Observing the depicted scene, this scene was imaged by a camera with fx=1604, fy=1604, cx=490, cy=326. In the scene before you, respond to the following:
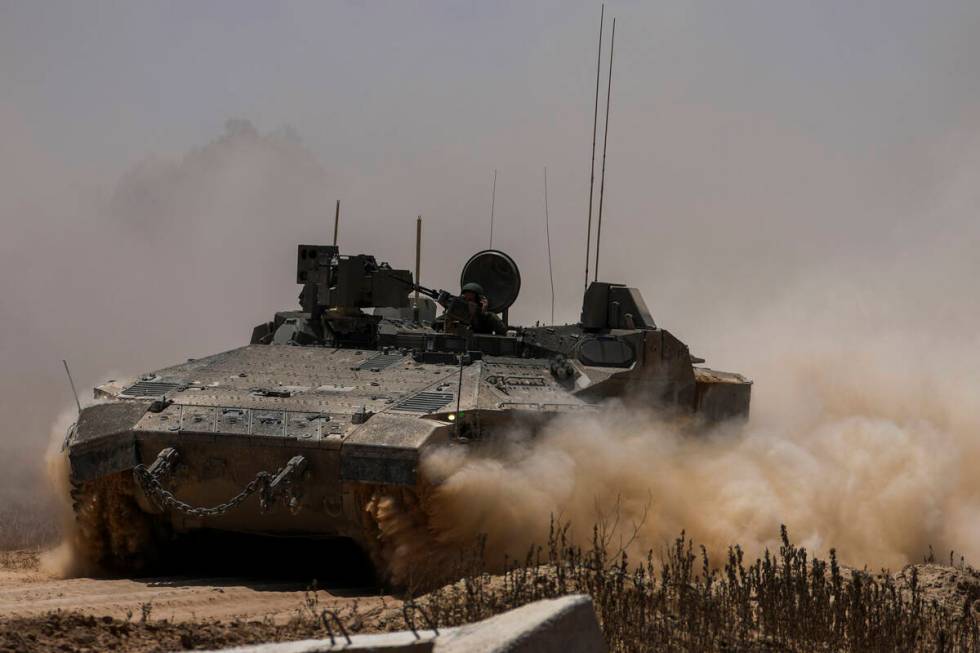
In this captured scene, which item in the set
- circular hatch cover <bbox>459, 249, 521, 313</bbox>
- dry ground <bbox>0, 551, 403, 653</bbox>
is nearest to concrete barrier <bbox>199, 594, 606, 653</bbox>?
dry ground <bbox>0, 551, 403, 653</bbox>

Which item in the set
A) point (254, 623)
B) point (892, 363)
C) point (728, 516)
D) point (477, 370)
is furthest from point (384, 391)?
point (892, 363)

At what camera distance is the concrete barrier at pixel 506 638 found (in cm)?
696

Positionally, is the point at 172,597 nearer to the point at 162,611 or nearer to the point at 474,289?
the point at 162,611

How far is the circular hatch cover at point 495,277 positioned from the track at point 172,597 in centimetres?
552

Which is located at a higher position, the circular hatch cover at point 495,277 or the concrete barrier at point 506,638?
the circular hatch cover at point 495,277

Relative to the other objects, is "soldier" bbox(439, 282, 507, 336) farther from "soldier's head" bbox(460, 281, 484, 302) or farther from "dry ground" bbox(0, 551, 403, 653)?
"dry ground" bbox(0, 551, 403, 653)

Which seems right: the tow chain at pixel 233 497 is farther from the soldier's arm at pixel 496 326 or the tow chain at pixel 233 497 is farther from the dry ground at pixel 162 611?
the soldier's arm at pixel 496 326

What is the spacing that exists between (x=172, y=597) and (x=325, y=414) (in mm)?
2180

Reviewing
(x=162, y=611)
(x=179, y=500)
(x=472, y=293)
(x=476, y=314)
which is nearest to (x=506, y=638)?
(x=162, y=611)

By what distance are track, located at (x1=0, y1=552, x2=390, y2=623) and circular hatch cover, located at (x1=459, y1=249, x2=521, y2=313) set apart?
5520mm

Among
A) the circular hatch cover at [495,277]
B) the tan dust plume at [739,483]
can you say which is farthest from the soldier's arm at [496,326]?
the tan dust plume at [739,483]

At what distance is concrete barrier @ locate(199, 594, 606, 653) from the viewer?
274 inches

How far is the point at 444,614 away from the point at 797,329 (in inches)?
713

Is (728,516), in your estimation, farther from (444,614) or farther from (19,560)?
(19,560)
